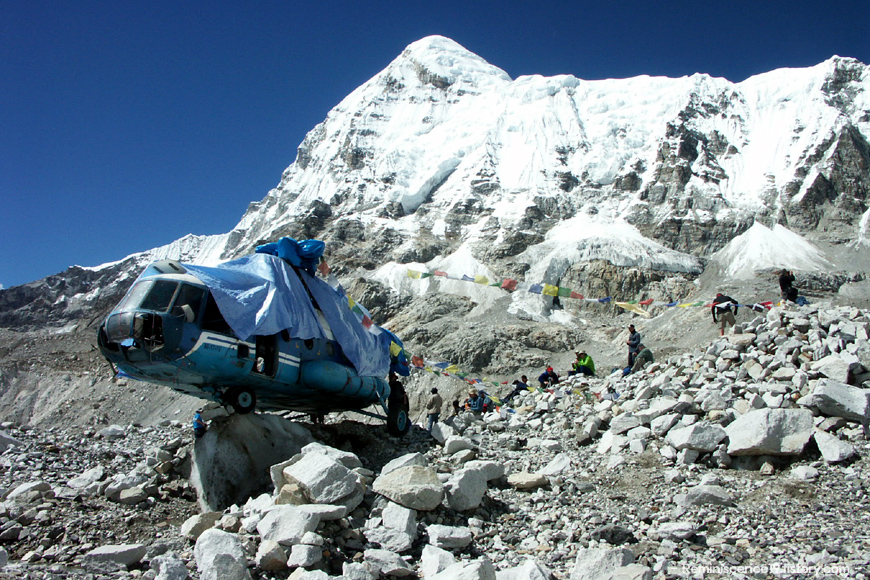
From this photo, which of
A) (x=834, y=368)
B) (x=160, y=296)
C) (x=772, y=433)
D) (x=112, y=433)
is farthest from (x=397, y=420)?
(x=834, y=368)

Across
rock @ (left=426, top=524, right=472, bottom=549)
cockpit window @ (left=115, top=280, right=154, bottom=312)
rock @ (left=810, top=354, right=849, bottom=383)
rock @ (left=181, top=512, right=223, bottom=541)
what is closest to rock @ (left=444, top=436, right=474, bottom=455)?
rock @ (left=426, top=524, right=472, bottom=549)

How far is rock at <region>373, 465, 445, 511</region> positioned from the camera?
6.57m

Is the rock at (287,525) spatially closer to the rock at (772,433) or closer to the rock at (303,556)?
the rock at (303,556)

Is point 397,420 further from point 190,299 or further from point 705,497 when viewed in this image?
point 705,497

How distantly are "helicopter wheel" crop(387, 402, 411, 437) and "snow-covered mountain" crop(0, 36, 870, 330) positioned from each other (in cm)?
4904

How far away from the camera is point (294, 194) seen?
12731 cm

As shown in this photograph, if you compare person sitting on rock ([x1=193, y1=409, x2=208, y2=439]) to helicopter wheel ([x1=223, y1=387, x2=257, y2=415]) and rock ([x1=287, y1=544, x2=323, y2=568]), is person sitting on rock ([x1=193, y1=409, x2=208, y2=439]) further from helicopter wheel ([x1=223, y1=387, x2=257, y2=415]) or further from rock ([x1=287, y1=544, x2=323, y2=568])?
rock ([x1=287, y1=544, x2=323, y2=568])

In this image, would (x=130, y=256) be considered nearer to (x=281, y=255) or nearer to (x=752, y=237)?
(x=752, y=237)

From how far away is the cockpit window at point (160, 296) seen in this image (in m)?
9.16

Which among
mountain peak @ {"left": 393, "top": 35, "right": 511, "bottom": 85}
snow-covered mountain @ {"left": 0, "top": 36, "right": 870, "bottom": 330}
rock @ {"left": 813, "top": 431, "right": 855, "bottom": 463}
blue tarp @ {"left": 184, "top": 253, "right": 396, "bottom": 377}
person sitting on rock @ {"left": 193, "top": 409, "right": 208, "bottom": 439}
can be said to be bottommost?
rock @ {"left": 813, "top": 431, "right": 855, "bottom": 463}

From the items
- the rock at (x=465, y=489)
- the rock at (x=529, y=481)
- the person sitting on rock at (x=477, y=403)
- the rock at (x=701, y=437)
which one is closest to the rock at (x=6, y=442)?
the rock at (x=465, y=489)

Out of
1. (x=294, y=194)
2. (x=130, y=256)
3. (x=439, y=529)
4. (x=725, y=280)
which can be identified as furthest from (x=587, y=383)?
(x=130, y=256)

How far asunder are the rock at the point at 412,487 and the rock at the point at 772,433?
14.9 ft

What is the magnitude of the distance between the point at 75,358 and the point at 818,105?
11573 centimetres
